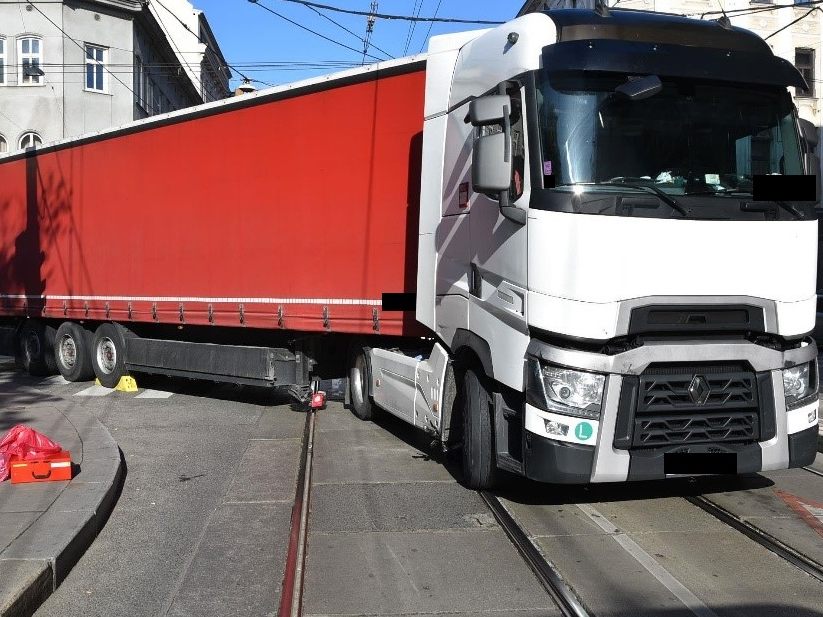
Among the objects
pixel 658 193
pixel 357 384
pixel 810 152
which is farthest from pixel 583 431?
pixel 357 384

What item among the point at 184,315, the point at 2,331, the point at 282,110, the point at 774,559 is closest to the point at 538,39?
the point at 774,559

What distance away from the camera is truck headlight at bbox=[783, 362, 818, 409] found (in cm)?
625

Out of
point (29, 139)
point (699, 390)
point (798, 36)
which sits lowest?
point (699, 390)

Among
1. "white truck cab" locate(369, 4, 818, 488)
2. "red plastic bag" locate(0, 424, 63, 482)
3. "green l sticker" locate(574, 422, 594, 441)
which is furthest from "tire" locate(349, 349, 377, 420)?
"green l sticker" locate(574, 422, 594, 441)

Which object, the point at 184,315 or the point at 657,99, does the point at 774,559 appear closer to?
the point at 657,99

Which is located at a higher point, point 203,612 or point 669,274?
point 669,274

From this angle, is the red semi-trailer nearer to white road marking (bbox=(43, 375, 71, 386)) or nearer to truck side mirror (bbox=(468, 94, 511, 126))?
white road marking (bbox=(43, 375, 71, 386))

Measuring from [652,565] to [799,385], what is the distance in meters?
1.84

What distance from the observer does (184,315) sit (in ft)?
41.4

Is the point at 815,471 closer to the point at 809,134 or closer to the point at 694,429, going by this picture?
the point at 694,429

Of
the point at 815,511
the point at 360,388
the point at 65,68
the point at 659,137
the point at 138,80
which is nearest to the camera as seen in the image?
the point at 659,137

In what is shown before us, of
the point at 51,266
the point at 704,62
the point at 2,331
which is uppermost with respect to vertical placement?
the point at 704,62

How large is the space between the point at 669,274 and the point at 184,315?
8.16 meters

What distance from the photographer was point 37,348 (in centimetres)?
1666
